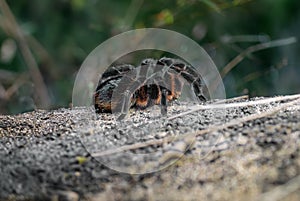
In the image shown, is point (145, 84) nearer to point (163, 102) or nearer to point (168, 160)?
point (163, 102)

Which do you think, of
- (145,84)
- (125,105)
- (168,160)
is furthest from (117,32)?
(168,160)

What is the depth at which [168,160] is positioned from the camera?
1.39 meters

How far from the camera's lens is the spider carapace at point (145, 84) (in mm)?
2035

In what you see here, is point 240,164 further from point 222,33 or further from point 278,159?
point 222,33

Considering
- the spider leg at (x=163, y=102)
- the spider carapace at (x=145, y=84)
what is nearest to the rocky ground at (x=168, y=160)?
the spider leg at (x=163, y=102)

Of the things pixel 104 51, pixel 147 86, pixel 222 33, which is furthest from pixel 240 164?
pixel 222 33

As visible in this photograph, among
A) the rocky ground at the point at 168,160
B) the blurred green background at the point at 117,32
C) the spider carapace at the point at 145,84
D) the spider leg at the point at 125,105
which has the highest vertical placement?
the blurred green background at the point at 117,32

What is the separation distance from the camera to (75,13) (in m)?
4.71

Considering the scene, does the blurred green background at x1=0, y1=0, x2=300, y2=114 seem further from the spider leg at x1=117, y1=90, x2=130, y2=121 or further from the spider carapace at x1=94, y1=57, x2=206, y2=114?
the spider leg at x1=117, y1=90, x2=130, y2=121

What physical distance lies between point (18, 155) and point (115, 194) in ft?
1.09

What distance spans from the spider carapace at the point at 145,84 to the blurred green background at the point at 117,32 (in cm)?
106

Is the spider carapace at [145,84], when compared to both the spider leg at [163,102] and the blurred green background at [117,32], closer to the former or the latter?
the spider leg at [163,102]

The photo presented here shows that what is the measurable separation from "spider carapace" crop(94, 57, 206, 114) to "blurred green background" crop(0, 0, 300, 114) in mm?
1058

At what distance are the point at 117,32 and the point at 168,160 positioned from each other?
2.73 metres
